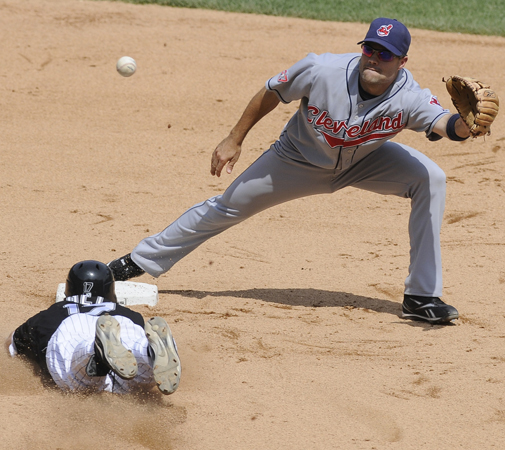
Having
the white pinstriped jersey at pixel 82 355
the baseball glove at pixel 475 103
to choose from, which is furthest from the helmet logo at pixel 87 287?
the baseball glove at pixel 475 103

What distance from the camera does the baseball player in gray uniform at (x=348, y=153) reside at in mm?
4570

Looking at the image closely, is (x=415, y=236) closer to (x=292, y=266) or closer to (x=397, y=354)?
(x=397, y=354)

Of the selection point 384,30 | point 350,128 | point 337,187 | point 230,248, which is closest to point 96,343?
point 350,128

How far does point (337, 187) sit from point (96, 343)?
2.10 meters

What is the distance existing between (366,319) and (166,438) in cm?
192

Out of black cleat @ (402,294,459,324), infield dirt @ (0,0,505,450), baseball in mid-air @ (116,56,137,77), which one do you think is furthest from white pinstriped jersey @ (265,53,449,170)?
baseball in mid-air @ (116,56,137,77)

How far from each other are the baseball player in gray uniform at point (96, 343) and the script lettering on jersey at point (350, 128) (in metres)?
1.52

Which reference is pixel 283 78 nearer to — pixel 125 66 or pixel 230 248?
pixel 230 248

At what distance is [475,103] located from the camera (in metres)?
4.42

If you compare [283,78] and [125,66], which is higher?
[283,78]

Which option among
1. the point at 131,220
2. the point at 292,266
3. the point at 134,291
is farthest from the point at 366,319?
the point at 131,220

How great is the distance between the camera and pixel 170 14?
432 inches

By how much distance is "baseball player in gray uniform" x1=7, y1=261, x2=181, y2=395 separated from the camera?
3.47 metres

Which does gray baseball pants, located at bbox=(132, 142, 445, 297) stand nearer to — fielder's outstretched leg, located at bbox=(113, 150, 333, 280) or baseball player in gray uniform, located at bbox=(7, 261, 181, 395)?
fielder's outstretched leg, located at bbox=(113, 150, 333, 280)
